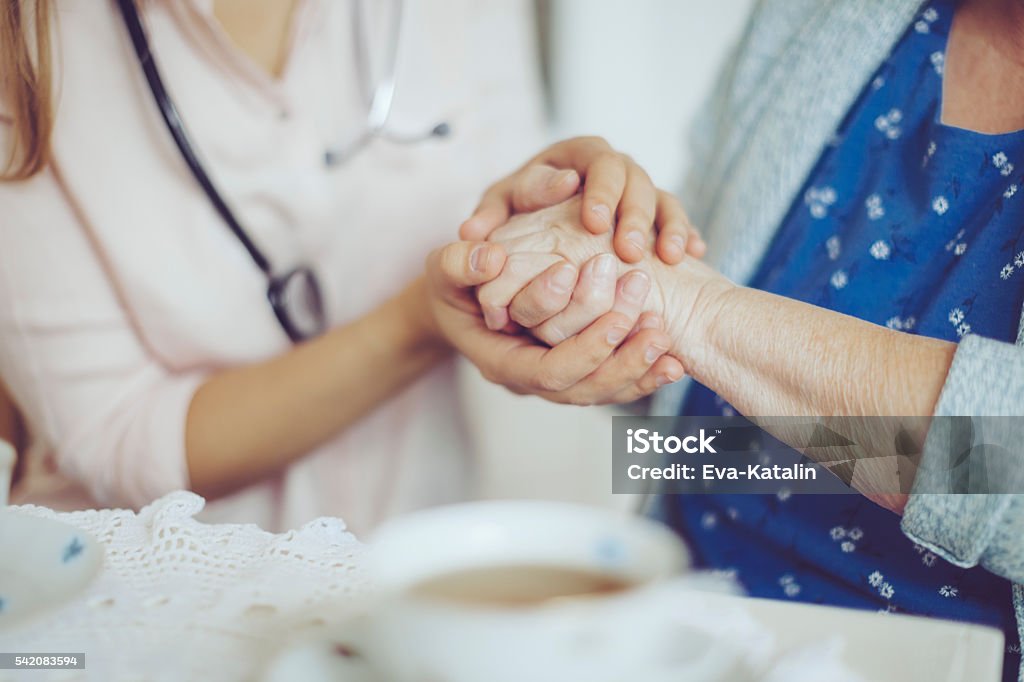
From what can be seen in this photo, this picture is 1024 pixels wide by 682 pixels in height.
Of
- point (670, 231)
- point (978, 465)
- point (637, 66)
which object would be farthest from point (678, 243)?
point (637, 66)

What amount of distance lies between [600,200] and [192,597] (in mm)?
332

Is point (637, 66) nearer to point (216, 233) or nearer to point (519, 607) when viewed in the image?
point (216, 233)

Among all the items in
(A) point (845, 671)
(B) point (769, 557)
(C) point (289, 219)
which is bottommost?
(B) point (769, 557)

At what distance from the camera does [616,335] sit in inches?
18.4

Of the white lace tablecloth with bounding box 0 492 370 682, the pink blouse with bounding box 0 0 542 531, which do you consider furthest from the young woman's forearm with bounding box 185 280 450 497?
the white lace tablecloth with bounding box 0 492 370 682

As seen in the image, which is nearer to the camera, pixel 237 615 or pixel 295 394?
pixel 237 615

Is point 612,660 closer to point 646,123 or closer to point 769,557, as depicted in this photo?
point 769,557

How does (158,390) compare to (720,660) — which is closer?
(720,660)

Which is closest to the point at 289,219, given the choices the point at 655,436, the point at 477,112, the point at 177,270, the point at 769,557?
the point at 177,270

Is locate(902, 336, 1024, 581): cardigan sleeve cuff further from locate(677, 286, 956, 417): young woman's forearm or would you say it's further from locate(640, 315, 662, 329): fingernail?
locate(640, 315, 662, 329): fingernail

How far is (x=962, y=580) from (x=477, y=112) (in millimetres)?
551

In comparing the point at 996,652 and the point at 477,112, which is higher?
the point at 477,112

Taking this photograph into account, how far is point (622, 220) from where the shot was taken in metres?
0.51

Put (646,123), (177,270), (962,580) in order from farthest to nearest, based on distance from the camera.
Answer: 1. (646,123)
2. (177,270)
3. (962,580)
